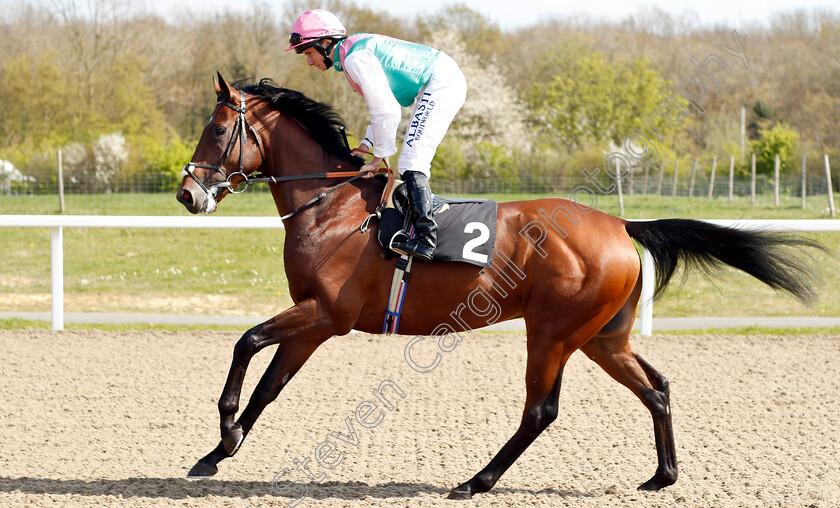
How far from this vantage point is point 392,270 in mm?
3430

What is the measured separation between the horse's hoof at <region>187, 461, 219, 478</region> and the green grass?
17.1 ft

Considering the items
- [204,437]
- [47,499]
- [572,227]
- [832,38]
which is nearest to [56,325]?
[204,437]

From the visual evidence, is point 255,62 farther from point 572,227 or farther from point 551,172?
point 572,227

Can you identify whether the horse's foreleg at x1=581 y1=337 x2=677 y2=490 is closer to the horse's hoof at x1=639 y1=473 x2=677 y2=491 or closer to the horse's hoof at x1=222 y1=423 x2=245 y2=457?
the horse's hoof at x1=639 y1=473 x2=677 y2=491

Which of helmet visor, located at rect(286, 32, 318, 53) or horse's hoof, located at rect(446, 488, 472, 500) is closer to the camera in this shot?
horse's hoof, located at rect(446, 488, 472, 500)

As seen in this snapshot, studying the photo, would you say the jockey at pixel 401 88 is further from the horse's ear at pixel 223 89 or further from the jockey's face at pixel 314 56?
the horse's ear at pixel 223 89

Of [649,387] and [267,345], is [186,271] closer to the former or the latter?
[267,345]

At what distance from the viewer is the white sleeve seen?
331 centimetres

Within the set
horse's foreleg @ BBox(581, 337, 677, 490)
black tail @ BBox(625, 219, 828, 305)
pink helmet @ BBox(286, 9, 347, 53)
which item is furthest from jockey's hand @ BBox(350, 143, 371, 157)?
horse's foreleg @ BBox(581, 337, 677, 490)

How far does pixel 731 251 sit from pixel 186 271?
8.66 m

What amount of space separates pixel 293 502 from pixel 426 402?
1.81 meters

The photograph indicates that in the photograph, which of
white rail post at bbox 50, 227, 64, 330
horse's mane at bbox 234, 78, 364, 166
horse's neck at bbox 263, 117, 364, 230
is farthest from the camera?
white rail post at bbox 50, 227, 64, 330

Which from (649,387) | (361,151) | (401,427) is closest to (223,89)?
(361,151)

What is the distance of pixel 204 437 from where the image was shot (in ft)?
13.8
